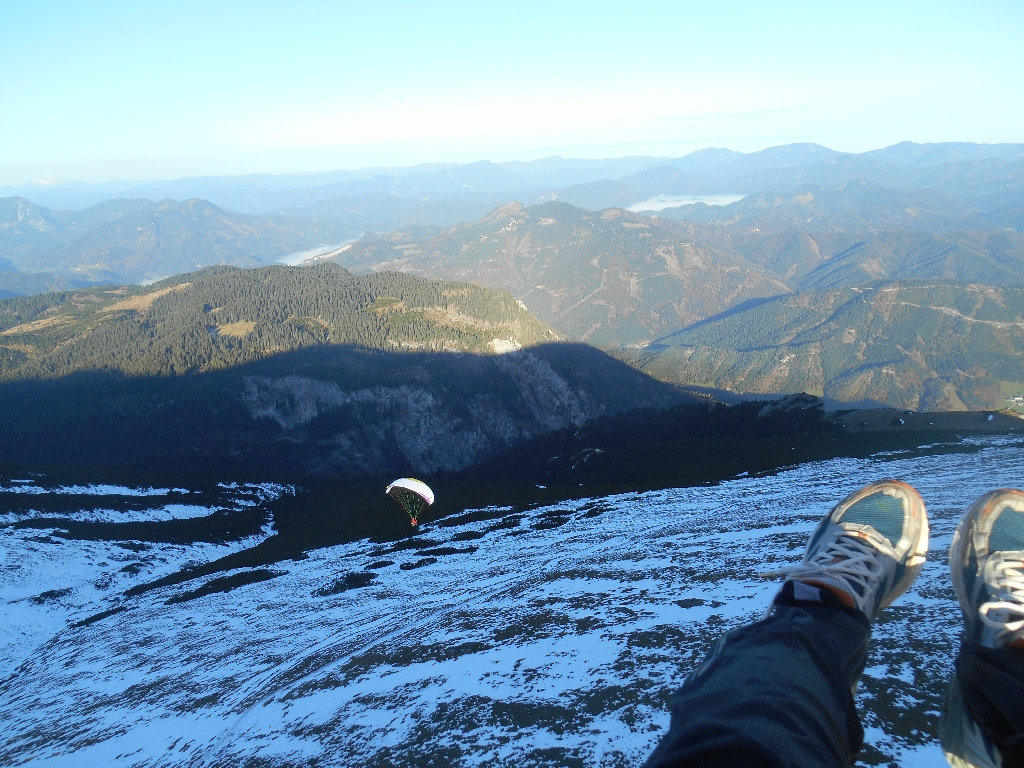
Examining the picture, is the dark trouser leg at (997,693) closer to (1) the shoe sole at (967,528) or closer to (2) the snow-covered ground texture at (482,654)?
(1) the shoe sole at (967,528)

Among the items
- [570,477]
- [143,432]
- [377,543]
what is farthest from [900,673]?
[143,432]

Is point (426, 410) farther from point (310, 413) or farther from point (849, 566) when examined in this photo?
point (849, 566)

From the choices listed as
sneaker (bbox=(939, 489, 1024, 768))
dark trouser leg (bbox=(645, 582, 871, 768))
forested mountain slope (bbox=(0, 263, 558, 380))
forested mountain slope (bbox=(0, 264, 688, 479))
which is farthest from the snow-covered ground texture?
forested mountain slope (bbox=(0, 263, 558, 380))

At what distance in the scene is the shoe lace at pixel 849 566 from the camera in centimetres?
552

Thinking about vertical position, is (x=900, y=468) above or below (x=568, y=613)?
below

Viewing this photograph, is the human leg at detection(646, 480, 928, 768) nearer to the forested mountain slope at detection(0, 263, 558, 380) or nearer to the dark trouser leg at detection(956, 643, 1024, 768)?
the dark trouser leg at detection(956, 643, 1024, 768)

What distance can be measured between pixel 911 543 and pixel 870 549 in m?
0.83

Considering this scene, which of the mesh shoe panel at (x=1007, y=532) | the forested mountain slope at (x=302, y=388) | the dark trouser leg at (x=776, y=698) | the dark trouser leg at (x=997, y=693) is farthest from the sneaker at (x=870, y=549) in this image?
the forested mountain slope at (x=302, y=388)

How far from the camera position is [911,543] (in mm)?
6637

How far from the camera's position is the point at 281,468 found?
111 m

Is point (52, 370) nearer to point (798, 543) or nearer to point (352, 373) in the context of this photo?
point (352, 373)

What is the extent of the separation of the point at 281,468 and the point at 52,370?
308 feet

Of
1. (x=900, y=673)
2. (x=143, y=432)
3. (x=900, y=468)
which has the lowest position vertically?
(x=143, y=432)

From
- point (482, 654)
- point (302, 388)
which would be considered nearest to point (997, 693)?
point (482, 654)
